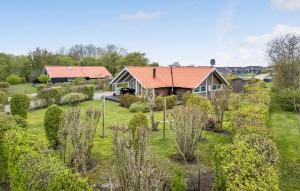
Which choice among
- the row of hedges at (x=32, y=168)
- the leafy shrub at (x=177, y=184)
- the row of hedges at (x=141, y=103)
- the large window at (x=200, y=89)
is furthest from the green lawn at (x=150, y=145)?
the large window at (x=200, y=89)

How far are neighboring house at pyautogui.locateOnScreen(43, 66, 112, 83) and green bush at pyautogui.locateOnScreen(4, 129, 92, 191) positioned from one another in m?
52.5

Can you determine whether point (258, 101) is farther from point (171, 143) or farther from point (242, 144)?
point (242, 144)

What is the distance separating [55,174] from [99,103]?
95.8 feet

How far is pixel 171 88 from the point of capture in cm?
3741

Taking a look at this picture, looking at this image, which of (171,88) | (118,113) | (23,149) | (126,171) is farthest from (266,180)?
(171,88)

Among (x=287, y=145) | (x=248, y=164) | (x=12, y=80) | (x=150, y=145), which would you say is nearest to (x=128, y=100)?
(x=150, y=145)

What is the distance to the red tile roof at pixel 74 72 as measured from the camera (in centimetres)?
6206

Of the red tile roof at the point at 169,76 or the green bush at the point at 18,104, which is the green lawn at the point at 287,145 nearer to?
the red tile roof at the point at 169,76

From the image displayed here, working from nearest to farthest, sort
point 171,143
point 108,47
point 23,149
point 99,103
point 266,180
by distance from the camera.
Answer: point 266,180
point 23,149
point 171,143
point 99,103
point 108,47

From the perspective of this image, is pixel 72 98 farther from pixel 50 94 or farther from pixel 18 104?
pixel 18 104

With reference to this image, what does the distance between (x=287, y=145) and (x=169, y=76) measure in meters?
22.1

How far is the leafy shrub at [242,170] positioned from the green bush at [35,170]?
3.44 metres

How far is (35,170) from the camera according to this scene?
787 centimetres

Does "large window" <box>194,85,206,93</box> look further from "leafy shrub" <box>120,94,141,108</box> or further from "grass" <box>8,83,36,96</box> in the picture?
"grass" <box>8,83,36,96</box>
